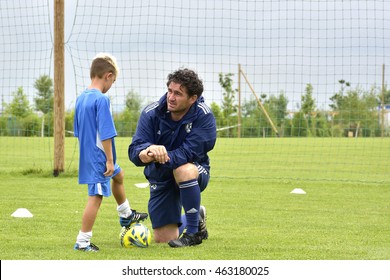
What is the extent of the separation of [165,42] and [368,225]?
7.45m

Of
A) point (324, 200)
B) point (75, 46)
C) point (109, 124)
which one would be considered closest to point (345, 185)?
point (324, 200)

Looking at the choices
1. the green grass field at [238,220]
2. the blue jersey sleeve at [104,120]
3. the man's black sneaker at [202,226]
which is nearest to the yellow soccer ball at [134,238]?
the green grass field at [238,220]

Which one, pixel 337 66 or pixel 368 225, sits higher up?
pixel 337 66

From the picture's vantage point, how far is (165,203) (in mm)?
6883

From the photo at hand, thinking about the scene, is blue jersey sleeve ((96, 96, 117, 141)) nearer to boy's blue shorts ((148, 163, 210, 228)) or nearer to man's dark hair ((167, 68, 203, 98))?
man's dark hair ((167, 68, 203, 98))

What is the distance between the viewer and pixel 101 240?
6887mm

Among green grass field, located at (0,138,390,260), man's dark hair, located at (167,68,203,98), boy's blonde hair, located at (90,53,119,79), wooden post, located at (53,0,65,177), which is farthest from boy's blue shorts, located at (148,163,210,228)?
wooden post, located at (53,0,65,177)

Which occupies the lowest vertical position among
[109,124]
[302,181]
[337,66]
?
[302,181]

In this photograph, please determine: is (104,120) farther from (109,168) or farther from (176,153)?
(176,153)

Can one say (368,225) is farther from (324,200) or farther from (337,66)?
(337,66)

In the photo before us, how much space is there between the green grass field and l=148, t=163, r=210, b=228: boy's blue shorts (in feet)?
0.94

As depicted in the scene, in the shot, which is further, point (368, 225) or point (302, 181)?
point (302, 181)
